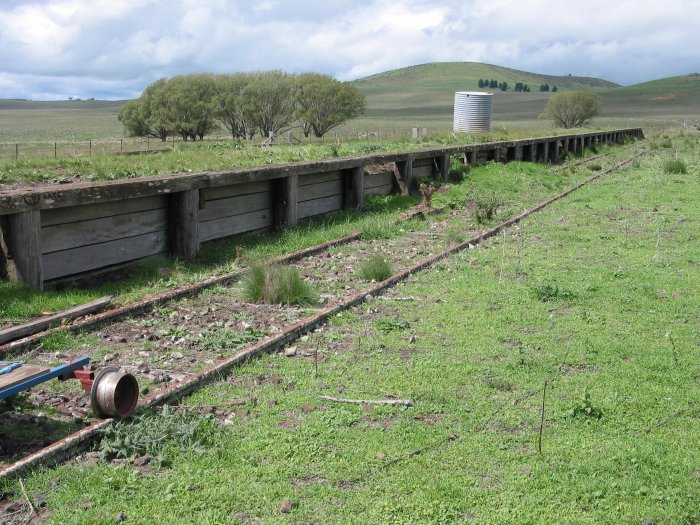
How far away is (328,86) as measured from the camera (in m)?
60.6

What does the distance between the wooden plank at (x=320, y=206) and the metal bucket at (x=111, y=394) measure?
8.47 meters

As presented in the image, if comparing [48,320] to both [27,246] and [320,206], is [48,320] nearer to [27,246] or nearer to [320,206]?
[27,246]

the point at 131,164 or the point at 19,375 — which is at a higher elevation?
the point at 131,164

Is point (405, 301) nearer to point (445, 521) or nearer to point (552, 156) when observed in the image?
point (445, 521)

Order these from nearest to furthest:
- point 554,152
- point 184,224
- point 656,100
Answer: point 184,224, point 554,152, point 656,100

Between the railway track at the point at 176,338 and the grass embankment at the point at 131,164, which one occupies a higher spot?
the grass embankment at the point at 131,164

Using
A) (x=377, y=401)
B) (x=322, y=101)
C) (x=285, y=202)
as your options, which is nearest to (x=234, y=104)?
(x=322, y=101)

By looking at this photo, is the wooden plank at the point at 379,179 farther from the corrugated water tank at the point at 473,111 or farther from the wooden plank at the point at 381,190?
the corrugated water tank at the point at 473,111

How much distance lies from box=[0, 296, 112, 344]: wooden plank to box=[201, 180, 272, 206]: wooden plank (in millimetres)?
3293

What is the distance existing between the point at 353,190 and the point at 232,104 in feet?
140

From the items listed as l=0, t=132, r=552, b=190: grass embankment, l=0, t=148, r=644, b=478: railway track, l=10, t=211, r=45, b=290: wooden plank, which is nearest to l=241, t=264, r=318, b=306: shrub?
l=0, t=148, r=644, b=478: railway track

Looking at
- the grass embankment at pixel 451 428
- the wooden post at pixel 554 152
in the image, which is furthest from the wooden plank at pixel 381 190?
the wooden post at pixel 554 152

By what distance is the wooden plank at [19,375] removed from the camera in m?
4.22

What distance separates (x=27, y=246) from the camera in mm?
7359
